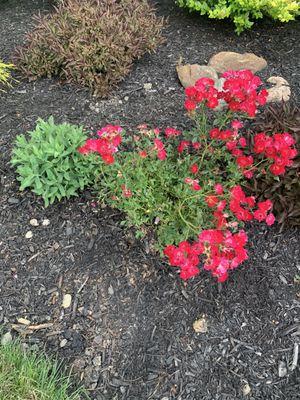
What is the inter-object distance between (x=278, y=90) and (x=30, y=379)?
2.81 metres

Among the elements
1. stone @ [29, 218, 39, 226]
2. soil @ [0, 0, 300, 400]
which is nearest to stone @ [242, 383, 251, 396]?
soil @ [0, 0, 300, 400]

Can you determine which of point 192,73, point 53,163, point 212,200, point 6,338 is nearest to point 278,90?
point 192,73

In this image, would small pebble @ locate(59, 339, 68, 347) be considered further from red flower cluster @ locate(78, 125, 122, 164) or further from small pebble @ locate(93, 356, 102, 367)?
red flower cluster @ locate(78, 125, 122, 164)

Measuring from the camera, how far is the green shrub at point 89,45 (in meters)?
3.67

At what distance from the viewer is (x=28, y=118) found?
3.57 metres

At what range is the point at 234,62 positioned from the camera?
405 cm

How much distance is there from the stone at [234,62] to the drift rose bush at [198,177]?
1140 millimetres

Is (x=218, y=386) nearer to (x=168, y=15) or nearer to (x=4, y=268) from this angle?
(x=4, y=268)

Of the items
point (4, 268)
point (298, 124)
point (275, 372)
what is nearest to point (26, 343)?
point (4, 268)

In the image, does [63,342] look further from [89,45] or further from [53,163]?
[89,45]

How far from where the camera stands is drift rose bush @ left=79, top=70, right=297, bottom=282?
245 centimetres

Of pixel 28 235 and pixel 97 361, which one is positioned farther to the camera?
pixel 28 235

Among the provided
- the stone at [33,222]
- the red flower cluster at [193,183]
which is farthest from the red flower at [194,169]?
the stone at [33,222]

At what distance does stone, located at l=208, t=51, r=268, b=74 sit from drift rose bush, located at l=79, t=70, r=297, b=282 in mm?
1140
